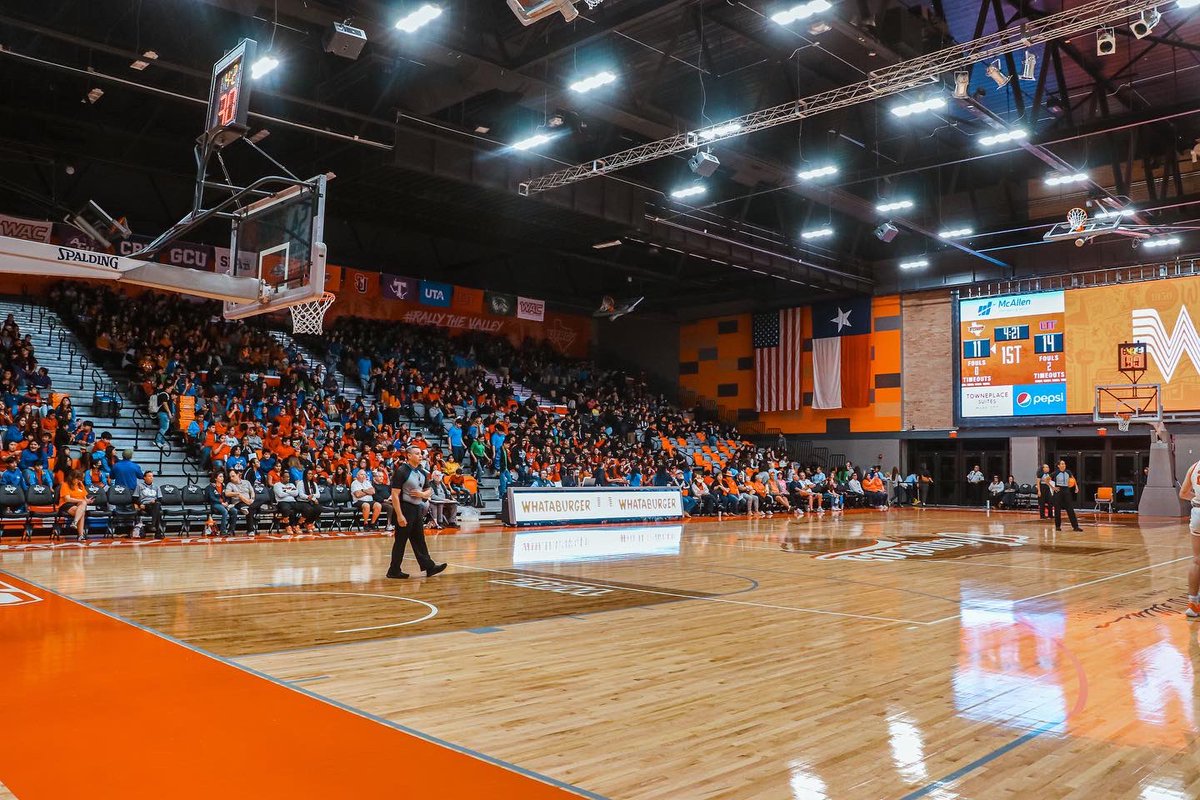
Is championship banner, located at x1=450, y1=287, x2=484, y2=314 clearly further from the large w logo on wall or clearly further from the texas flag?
the large w logo on wall

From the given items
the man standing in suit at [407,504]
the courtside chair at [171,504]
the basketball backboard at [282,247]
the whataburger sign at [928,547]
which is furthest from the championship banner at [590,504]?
the man standing in suit at [407,504]

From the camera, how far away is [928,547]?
48.2ft

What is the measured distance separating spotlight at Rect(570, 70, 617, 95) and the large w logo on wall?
19339 millimetres

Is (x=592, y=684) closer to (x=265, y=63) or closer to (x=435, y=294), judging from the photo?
(x=265, y=63)

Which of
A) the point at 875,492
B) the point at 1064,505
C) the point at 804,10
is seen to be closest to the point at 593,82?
the point at 804,10

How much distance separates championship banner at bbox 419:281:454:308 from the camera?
25875 millimetres

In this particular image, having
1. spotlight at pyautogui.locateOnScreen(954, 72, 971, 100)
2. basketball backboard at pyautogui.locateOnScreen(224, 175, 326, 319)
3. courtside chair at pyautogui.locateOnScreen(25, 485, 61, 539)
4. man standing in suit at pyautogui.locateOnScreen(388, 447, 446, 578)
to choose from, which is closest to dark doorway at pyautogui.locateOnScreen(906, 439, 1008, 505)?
spotlight at pyautogui.locateOnScreen(954, 72, 971, 100)

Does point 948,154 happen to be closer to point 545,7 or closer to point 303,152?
point 545,7

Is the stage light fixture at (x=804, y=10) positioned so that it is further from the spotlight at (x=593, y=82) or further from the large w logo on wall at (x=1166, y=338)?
the large w logo on wall at (x=1166, y=338)

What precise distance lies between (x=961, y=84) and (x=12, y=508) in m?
16.6

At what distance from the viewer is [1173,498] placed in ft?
74.9

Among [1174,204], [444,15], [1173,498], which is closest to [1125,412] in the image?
[1173,498]

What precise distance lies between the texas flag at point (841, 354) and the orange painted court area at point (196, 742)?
27.4 meters

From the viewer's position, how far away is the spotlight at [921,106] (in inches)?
581
